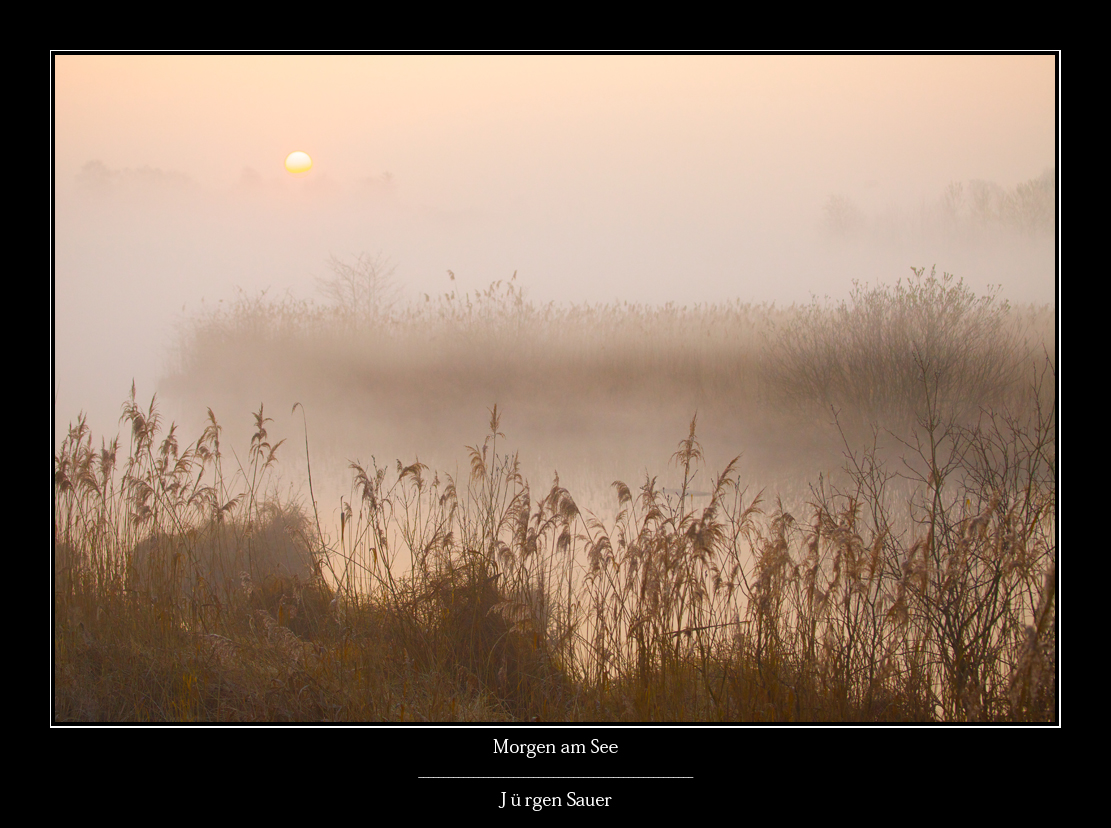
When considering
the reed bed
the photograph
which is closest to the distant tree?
the photograph

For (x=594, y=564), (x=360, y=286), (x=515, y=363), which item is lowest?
(x=594, y=564)

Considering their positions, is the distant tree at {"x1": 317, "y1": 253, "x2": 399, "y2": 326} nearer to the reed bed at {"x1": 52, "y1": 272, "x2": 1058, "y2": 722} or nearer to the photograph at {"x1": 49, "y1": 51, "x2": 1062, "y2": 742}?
the photograph at {"x1": 49, "y1": 51, "x2": 1062, "y2": 742}

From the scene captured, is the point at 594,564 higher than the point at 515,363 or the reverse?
the reverse

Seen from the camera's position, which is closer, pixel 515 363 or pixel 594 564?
pixel 594 564

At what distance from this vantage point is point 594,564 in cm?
251

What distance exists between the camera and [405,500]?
8.87 feet

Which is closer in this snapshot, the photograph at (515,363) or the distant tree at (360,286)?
the photograph at (515,363)

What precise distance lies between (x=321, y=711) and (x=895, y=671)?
1.98 metres

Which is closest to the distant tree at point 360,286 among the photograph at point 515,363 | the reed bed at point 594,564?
the photograph at point 515,363

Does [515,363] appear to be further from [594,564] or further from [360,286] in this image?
[594,564]

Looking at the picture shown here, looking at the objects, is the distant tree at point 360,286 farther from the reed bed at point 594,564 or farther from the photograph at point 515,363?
the reed bed at point 594,564

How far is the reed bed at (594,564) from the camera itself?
2.45 metres

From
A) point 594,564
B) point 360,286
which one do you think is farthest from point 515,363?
point 594,564

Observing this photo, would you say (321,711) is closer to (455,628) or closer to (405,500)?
(455,628)
